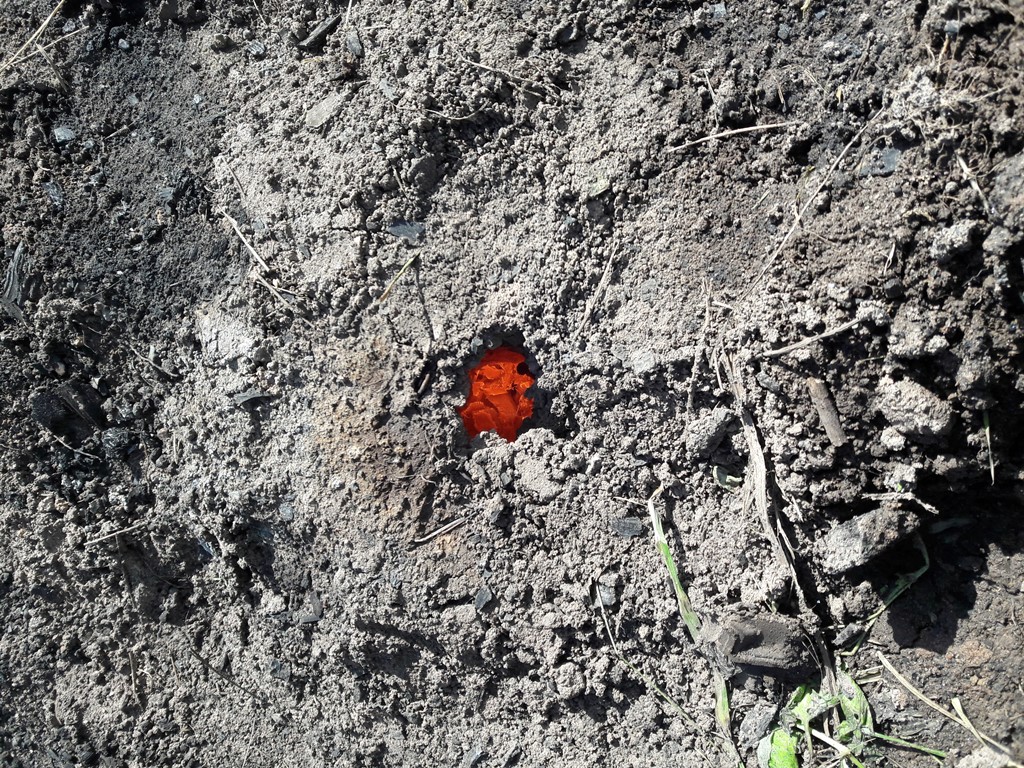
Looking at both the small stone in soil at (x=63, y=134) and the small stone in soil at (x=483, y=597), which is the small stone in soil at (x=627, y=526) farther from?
the small stone in soil at (x=63, y=134)

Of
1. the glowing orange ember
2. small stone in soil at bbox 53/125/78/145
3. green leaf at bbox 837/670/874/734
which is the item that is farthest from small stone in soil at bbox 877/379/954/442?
small stone in soil at bbox 53/125/78/145

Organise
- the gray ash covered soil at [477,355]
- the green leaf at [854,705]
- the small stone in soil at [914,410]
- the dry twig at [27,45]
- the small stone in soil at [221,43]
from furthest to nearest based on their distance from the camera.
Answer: the dry twig at [27,45], the small stone in soil at [221,43], the green leaf at [854,705], the gray ash covered soil at [477,355], the small stone in soil at [914,410]

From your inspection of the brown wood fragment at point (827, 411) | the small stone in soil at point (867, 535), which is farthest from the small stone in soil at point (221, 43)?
the small stone in soil at point (867, 535)

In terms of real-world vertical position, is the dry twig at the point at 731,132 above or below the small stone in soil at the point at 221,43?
below

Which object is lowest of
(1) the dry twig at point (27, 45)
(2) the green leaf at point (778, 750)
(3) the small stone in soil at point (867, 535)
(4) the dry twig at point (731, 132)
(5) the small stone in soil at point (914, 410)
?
(2) the green leaf at point (778, 750)

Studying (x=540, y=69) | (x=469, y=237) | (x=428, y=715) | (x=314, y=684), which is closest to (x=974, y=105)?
(x=540, y=69)

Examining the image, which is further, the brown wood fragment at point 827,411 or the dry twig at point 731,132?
the dry twig at point 731,132
